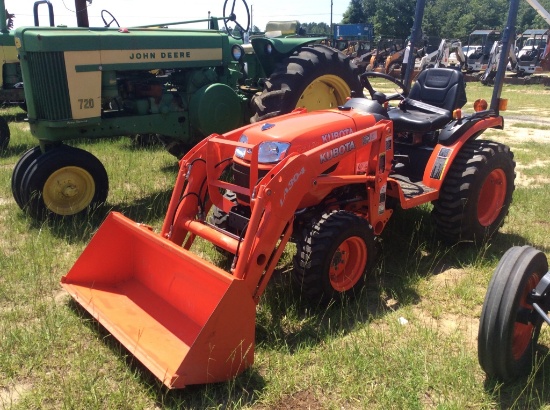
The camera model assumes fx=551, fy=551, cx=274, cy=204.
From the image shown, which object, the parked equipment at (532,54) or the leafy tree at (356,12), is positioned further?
the leafy tree at (356,12)

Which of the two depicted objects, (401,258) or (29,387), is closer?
(29,387)

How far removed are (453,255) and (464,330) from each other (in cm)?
117

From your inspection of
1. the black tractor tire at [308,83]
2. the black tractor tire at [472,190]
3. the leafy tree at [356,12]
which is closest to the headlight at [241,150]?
the black tractor tire at [472,190]

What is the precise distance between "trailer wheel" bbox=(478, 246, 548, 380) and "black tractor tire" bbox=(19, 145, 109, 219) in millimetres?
3823

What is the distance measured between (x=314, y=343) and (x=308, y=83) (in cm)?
369

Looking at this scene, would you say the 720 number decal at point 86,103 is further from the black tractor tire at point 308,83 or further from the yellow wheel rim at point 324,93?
the yellow wheel rim at point 324,93

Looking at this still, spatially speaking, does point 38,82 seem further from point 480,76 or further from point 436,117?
point 480,76

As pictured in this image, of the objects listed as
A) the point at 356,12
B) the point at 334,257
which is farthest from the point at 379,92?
the point at 356,12

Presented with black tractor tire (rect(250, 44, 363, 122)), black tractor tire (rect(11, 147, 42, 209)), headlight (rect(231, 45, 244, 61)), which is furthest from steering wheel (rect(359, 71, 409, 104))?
black tractor tire (rect(11, 147, 42, 209))

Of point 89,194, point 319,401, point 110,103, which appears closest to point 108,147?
point 110,103

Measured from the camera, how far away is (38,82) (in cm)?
501

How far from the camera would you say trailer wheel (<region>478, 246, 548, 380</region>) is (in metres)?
2.47

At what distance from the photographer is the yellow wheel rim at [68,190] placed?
5020 millimetres

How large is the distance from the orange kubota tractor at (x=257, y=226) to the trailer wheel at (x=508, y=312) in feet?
3.37
